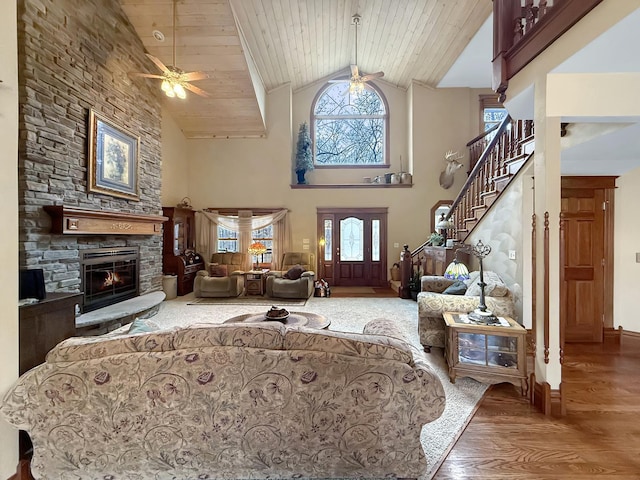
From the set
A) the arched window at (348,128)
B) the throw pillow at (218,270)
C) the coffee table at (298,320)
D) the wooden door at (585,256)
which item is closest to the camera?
the coffee table at (298,320)

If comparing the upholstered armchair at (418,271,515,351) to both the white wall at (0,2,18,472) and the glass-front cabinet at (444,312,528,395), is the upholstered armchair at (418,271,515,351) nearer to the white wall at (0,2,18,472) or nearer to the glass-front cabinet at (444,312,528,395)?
the glass-front cabinet at (444,312,528,395)

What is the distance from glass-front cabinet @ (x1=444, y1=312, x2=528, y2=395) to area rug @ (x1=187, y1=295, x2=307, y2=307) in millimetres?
3465

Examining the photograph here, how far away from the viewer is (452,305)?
3.30m

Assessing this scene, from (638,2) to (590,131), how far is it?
132 centimetres

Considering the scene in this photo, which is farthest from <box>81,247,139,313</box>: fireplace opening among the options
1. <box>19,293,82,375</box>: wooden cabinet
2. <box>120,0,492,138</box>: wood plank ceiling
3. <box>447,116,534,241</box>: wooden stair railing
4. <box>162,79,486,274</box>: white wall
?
<box>447,116,534,241</box>: wooden stair railing

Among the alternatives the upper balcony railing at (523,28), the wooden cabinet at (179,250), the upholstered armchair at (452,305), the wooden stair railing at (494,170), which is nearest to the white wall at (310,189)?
the wooden cabinet at (179,250)

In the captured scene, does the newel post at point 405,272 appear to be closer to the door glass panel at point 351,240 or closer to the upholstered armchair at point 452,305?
the door glass panel at point 351,240

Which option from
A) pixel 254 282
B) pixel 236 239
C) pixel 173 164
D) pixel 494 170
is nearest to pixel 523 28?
pixel 494 170

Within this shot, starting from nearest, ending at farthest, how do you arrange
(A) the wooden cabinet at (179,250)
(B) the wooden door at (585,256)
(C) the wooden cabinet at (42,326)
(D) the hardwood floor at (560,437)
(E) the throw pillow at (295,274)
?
(D) the hardwood floor at (560,437) → (C) the wooden cabinet at (42,326) → (B) the wooden door at (585,256) → (E) the throw pillow at (295,274) → (A) the wooden cabinet at (179,250)

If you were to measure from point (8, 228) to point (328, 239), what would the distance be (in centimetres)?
672

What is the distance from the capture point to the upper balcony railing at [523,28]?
6.79 ft

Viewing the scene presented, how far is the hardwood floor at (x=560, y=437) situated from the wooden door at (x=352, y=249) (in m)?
5.26

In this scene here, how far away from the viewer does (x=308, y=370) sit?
1.45m

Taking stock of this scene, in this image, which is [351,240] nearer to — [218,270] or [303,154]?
[303,154]
